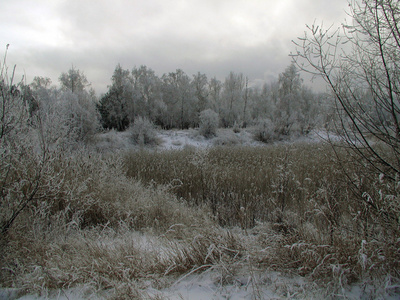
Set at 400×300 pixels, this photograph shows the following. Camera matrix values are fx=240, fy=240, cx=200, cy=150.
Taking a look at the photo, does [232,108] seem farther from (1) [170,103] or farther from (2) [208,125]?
(2) [208,125]

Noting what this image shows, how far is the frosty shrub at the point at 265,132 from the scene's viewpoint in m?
21.8

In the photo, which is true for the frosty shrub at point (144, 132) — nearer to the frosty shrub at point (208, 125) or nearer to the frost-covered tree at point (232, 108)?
the frosty shrub at point (208, 125)

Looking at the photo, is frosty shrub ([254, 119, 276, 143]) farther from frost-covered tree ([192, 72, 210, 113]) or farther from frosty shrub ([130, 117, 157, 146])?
frost-covered tree ([192, 72, 210, 113])

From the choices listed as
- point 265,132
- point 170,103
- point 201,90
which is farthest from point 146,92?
point 265,132

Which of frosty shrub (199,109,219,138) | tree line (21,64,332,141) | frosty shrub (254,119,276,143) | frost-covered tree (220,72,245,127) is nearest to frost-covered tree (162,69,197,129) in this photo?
tree line (21,64,332,141)

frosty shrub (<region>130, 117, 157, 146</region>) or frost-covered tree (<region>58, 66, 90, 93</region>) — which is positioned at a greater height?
frost-covered tree (<region>58, 66, 90, 93</region>)

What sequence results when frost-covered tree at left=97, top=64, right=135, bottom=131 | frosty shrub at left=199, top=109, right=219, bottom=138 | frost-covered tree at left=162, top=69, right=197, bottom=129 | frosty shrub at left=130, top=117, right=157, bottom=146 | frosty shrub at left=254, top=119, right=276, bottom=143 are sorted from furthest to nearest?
frost-covered tree at left=162, top=69, right=197, bottom=129
frost-covered tree at left=97, top=64, right=135, bottom=131
frosty shrub at left=199, top=109, right=219, bottom=138
frosty shrub at left=254, top=119, right=276, bottom=143
frosty shrub at left=130, top=117, right=157, bottom=146

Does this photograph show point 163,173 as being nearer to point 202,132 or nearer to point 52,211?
point 52,211

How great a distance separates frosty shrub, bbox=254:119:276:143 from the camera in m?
21.8

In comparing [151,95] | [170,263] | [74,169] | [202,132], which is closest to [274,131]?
[202,132]

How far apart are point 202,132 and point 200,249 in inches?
786

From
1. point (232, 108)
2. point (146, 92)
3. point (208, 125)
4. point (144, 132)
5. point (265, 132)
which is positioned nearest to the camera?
point (144, 132)

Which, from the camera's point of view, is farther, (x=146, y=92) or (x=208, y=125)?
(x=146, y=92)

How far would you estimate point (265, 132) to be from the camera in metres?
21.9
